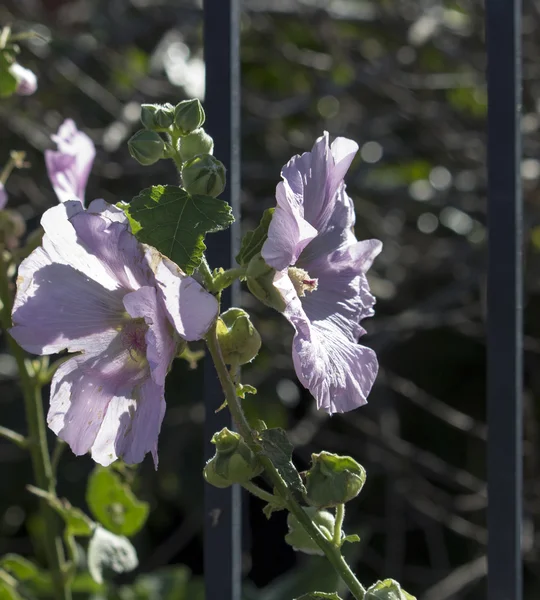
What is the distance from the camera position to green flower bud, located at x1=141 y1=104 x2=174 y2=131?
59cm

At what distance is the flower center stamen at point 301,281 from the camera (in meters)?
0.62

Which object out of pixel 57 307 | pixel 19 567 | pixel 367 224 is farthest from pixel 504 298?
pixel 367 224

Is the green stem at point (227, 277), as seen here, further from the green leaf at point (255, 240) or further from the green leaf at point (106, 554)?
the green leaf at point (106, 554)

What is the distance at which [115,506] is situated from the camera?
909 mm

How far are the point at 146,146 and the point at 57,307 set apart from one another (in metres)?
0.12

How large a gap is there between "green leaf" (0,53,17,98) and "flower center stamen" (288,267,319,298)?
0.35 metres

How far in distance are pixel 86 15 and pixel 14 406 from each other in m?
0.92

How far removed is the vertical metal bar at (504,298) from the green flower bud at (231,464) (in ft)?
0.83

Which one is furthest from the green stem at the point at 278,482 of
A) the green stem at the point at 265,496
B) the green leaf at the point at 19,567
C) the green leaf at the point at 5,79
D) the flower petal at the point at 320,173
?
the green leaf at the point at 19,567

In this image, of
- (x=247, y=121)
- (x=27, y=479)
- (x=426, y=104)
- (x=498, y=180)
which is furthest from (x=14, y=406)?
(x=498, y=180)

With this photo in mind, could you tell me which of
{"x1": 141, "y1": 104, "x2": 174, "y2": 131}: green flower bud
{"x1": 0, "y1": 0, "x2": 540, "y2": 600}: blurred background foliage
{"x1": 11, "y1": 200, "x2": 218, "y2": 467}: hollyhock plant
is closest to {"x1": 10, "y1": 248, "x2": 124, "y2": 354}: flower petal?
{"x1": 11, "y1": 200, "x2": 218, "y2": 467}: hollyhock plant

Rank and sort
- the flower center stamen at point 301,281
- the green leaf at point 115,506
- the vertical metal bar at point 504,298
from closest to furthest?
the flower center stamen at point 301,281, the vertical metal bar at point 504,298, the green leaf at point 115,506

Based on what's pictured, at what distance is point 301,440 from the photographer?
1779 millimetres

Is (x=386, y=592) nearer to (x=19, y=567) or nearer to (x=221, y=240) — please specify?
(x=221, y=240)
